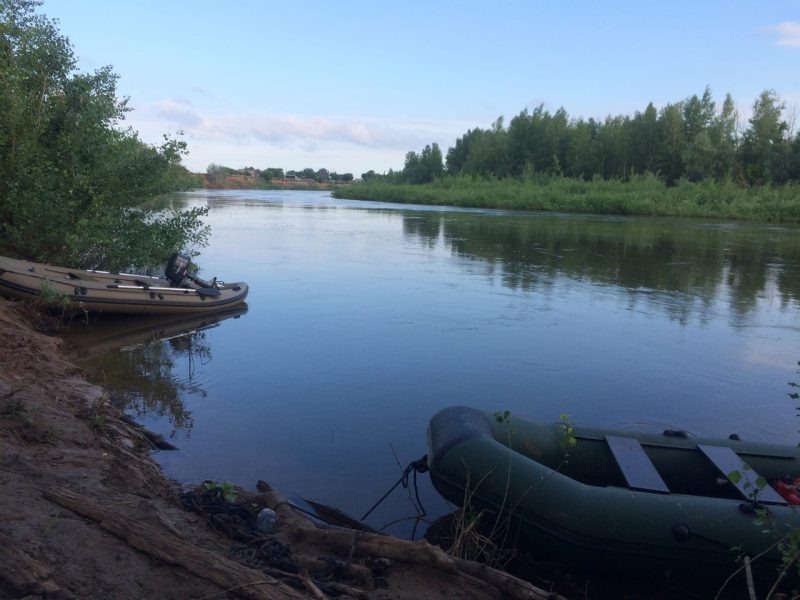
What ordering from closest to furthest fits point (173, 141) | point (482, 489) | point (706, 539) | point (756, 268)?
point (706, 539)
point (482, 489)
point (173, 141)
point (756, 268)

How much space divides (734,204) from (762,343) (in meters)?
34.4

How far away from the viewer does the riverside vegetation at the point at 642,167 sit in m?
42.7

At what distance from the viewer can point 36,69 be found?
10.8 m

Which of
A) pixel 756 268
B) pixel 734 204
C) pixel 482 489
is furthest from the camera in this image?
pixel 734 204

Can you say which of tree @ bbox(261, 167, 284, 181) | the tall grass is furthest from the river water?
tree @ bbox(261, 167, 284, 181)

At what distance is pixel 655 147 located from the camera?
171 ft

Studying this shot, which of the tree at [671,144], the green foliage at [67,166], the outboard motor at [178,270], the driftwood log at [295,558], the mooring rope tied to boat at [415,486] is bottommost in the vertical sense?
the mooring rope tied to boat at [415,486]

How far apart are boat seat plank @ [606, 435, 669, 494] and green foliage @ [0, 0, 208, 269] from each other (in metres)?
7.74

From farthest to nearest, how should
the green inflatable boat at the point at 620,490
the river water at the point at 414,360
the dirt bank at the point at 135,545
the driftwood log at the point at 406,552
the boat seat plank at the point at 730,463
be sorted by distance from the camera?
the river water at the point at 414,360 < the boat seat plank at the point at 730,463 < the green inflatable boat at the point at 620,490 < the driftwood log at the point at 406,552 < the dirt bank at the point at 135,545

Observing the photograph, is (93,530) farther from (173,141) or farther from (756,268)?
(756,268)

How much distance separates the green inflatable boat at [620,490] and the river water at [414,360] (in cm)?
78

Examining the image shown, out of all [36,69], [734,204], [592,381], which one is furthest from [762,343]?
[734,204]

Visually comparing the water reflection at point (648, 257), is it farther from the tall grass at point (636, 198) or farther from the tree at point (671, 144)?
the tree at point (671, 144)

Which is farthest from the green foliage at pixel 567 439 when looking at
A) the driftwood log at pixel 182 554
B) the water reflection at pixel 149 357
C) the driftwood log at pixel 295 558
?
the water reflection at pixel 149 357
